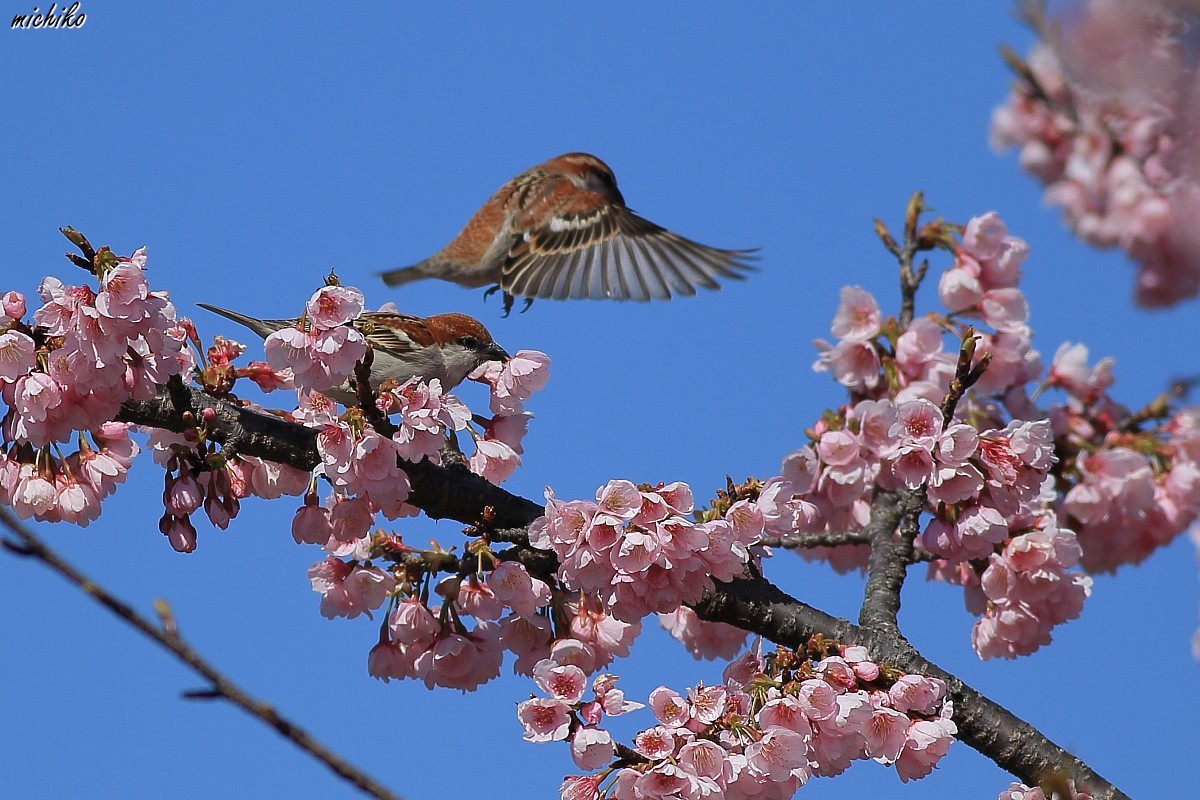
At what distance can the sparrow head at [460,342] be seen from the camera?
17.0 feet

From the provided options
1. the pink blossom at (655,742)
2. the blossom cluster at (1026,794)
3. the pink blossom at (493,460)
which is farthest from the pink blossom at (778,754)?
the pink blossom at (493,460)

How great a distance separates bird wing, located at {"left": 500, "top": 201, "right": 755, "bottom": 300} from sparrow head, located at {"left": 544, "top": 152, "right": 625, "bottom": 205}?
0.97m

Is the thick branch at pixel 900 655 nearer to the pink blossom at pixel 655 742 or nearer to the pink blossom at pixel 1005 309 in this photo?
the pink blossom at pixel 655 742

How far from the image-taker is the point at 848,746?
3.82 m

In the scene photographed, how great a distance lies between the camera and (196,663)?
4.91 ft

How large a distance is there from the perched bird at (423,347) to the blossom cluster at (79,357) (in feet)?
4.19

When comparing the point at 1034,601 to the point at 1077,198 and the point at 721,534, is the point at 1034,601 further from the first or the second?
the point at 1077,198

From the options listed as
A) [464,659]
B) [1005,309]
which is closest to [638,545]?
[464,659]

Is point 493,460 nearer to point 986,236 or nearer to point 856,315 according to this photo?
point 856,315

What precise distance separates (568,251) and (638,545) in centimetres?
477

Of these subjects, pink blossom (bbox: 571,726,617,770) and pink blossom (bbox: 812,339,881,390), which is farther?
pink blossom (bbox: 812,339,881,390)

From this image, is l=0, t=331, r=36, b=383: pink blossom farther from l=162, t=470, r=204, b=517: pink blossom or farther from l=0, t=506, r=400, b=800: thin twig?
l=0, t=506, r=400, b=800: thin twig

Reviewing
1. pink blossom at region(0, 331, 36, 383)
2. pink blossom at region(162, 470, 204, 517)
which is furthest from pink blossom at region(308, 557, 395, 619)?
pink blossom at region(0, 331, 36, 383)

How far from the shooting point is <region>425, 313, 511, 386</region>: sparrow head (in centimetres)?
519
